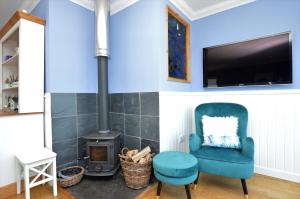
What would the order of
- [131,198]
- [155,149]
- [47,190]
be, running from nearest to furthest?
1. [131,198]
2. [47,190]
3. [155,149]

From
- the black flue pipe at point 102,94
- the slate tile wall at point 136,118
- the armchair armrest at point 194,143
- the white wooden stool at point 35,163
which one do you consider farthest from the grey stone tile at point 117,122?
the armchair armrest at point 194,143

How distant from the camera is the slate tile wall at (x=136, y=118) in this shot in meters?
1.98

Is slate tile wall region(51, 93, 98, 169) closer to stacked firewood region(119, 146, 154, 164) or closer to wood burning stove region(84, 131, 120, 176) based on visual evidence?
wood burning stove region(84, 131, 120, 176)

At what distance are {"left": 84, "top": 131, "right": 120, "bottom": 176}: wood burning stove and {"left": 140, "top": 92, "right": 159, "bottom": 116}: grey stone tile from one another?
0.52m

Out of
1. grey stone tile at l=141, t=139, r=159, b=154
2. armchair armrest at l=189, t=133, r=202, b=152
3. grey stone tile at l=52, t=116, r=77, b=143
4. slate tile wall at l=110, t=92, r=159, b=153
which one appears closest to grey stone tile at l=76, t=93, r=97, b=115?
grey stone tile at l=52, t=116, r=77, b=143

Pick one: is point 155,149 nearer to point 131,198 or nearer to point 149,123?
point 149,123

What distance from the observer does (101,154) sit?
2027 millimetres

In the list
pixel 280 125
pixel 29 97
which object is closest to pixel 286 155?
pixel 280 125

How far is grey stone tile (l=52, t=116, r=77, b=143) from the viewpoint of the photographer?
198 cm

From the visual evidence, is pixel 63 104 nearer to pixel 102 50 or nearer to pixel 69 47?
pixel 69 47

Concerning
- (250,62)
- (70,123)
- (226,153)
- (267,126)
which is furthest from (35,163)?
(250,62)

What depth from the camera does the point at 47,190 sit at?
1.82m

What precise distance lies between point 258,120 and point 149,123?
1425 millimetres

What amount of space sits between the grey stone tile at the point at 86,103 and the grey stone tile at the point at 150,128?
855mm
